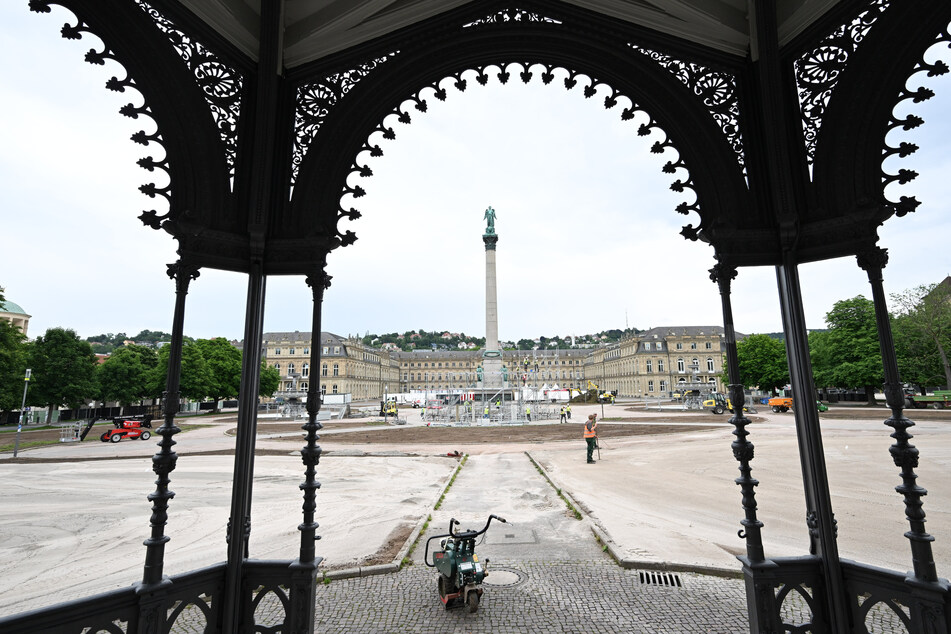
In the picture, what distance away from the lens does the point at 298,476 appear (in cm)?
1460

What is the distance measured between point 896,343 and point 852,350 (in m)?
3.94

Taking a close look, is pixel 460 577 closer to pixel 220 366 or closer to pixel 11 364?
pixel 11 364

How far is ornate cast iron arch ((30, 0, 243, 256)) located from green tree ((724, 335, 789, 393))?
234 feet

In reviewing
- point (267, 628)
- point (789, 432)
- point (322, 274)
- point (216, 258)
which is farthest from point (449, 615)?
Answer: point (789, 432)

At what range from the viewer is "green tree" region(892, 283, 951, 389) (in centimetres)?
3800

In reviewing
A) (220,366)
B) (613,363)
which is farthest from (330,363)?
(613,363)

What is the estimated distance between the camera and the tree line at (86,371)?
32356 mm

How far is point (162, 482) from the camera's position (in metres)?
3.60

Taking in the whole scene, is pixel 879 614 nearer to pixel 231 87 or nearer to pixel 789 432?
pixel 231 87

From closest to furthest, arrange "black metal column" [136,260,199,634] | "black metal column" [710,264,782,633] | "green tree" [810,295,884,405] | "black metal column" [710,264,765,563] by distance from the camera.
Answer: "black metal column" [136,260,199,634], "black metal column" [710,264,782,633], "black metal column" [710,264,765,563], "green tree" [810,295,884,405]

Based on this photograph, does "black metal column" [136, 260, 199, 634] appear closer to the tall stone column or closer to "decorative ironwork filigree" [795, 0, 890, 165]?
"decorative ironwork filigree" [795, 0, 890, 165]

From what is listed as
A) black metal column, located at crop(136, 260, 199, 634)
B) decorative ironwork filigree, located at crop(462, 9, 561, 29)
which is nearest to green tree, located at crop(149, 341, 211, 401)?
black metal column, located at crop(136, 260, 199, 634)

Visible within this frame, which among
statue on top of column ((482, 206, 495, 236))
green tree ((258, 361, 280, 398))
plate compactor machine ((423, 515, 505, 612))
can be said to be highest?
statue on top of column ((482, 206, 495, 236))

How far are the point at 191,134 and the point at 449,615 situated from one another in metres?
5.45
